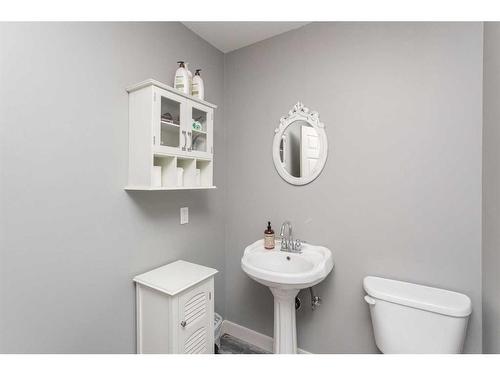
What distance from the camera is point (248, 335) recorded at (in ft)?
6.23

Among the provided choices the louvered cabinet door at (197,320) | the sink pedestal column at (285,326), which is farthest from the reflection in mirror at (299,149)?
the louvered cabinet door at (197,320)

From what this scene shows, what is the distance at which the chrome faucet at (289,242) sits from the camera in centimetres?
160

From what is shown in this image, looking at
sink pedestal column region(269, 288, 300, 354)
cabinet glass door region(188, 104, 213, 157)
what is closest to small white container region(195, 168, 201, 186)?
cabinet glass door region(188, 104, 213, 157)

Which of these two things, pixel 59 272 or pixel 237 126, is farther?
pixel 237 126

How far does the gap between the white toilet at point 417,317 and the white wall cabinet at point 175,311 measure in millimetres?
933

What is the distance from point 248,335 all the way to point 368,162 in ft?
5.18

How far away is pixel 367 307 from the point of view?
1.48m

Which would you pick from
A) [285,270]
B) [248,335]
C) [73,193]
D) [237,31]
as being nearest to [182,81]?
[237,31]

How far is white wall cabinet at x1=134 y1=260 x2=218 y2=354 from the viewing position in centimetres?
121

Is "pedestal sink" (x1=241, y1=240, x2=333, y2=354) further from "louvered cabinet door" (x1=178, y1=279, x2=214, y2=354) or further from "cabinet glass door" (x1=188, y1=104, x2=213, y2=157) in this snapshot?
"cabinet glass door" (x1=188, y1=104, x2=213, y2=157)

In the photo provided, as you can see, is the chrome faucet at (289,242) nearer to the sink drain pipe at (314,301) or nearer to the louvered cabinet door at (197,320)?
the sink drain pipe at (314,301)
